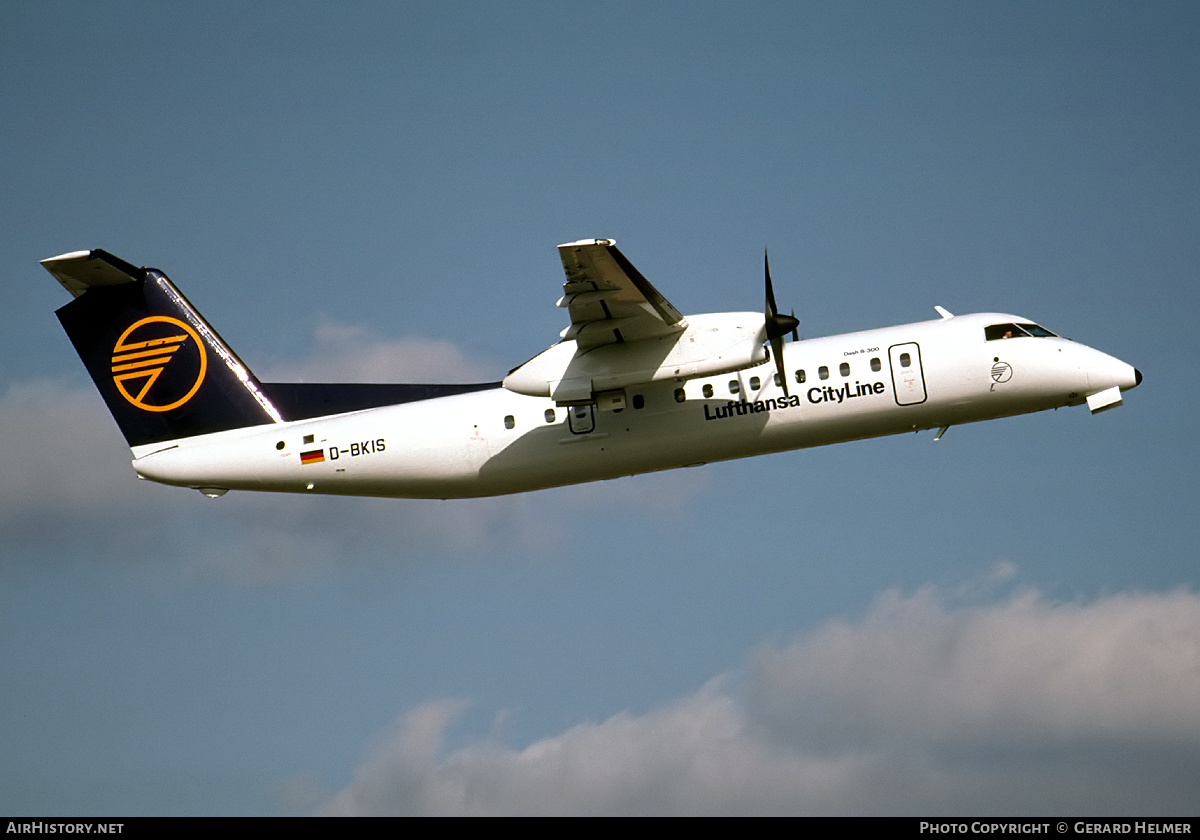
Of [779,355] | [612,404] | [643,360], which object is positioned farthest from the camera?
[779,355]

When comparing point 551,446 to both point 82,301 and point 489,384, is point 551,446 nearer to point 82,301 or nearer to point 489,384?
point 489,384

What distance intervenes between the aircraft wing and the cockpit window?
19.1ft

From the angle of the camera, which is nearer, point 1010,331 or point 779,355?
point 779,355

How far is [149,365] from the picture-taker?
2575cm

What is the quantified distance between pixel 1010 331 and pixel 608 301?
775 cm

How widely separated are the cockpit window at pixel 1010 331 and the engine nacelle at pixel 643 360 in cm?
A: 449

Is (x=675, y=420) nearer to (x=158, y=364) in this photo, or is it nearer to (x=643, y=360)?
(x=643, y=360)

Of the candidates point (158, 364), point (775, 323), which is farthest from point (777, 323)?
point (158, 364)

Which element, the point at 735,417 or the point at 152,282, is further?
the point at 152,282

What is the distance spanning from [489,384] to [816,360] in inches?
247

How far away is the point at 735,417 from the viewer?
2388cm

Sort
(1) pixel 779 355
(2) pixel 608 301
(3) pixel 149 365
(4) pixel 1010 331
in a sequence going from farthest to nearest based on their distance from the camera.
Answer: (3) pixel 149 365, (4) pixel 1010 331, (1) pixel 779 355, (2) pixel 608 301
